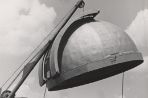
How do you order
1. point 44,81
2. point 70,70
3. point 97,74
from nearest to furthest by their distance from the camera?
1. point 70,70
2. point 44,81
3. point 97,74

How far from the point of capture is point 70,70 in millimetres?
22797

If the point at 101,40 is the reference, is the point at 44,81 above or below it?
below

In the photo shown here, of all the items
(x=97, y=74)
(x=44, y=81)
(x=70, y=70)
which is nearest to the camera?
(x=70, y=70)

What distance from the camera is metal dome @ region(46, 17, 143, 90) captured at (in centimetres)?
2238

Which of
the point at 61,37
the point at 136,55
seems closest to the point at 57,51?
the point at 61,37

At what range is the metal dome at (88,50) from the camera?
22375 mm

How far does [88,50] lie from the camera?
74.5 ft

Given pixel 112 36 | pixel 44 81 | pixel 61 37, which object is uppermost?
pixel 112 36

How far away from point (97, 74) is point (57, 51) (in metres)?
4.04

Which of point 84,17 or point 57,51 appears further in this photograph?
point 84,17

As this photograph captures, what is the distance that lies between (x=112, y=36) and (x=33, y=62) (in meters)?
4.87

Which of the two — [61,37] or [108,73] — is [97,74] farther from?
[61,37]

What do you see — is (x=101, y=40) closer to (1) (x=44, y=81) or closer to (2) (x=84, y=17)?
(2) (x=84, y=17)

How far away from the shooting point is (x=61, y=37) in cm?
2372
